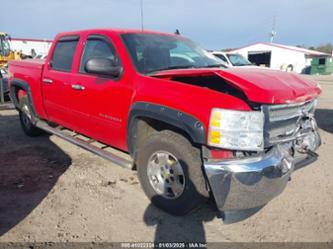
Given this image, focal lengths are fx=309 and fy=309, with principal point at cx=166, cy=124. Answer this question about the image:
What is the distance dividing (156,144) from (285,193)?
5.95 ft

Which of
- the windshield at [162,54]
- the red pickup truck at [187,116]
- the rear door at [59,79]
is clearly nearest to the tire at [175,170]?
the red pickup truck at [187,116]

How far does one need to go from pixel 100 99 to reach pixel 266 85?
212 centimetres

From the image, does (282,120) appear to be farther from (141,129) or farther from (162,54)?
(162,54)

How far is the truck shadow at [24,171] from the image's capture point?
3.48 meters

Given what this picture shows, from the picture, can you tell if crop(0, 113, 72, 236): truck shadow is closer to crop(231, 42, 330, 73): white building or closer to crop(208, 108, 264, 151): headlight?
crop(208, 108, 264, 151): headlight

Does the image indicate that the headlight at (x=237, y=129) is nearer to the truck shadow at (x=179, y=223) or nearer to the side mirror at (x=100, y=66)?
the truck shadow at (x=179, y=223)

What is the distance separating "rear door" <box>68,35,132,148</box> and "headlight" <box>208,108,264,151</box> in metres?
1.27

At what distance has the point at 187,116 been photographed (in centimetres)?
290

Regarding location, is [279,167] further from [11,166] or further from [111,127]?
[11,166]

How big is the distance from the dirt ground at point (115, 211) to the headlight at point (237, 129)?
96 centimetres

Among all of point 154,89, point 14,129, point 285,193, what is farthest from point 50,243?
point 14,129

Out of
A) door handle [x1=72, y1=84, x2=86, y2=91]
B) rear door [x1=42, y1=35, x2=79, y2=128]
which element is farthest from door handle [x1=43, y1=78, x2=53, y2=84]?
door handle [x1=72, y1=84, x2=86, y2=91]

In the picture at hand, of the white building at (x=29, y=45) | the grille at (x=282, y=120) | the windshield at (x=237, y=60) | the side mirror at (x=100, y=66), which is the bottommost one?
the white building at (x=29, y=45)

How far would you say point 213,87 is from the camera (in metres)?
3.24
